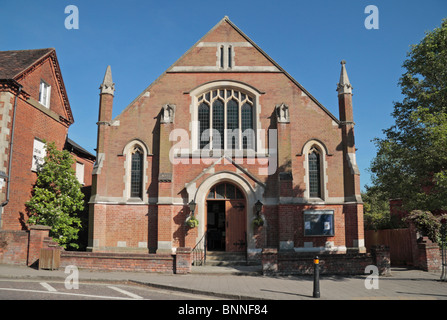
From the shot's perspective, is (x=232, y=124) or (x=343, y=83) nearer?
(x=343, y=83)

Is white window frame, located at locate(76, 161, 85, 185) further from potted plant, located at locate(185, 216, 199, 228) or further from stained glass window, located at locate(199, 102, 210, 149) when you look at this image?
potted plant, located at locate(185, 216, 199, 228)

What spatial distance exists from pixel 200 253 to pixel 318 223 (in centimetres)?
621

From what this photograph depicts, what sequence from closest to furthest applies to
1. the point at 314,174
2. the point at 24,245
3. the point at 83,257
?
the point at 83,257, the point at 24,245, the point at 314,174

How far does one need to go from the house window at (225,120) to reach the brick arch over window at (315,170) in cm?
300

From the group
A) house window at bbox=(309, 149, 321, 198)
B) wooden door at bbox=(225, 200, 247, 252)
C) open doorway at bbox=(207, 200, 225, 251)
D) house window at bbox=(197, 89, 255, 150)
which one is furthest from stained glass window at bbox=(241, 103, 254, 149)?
open doorway at bbox=(207, 200, 225, 251)

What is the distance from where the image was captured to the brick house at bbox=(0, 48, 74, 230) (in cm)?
1770

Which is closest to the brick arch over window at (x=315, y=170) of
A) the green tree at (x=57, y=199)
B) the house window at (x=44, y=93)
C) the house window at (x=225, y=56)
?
the house window at (x=225, y=56)

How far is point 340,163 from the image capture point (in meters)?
20.1

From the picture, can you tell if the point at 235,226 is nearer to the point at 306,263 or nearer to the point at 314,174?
the point at 314,174

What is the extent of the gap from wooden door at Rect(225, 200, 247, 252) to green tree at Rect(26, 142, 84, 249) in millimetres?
7558

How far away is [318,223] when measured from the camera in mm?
19484

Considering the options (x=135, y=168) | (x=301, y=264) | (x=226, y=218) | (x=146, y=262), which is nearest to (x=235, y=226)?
(x=226, y=218)

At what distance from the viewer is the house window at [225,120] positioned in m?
20.5

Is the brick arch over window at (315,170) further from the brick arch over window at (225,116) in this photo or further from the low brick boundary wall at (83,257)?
the low brick boundary wall at (83,257)
